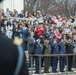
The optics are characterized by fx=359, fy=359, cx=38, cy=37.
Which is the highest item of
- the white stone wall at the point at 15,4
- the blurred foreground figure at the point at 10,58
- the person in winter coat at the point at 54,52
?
the white stone wall at the point at 15,4

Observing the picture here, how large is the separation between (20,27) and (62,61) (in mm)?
3821

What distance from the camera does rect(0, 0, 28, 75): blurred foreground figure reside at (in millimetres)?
2086

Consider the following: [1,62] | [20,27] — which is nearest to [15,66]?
[1,62]

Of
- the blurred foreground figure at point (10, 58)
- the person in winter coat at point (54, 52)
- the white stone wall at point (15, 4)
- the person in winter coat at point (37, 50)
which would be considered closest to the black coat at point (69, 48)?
the person in winter coat at point (54, 52)

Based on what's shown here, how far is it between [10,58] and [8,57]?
0.01 meters

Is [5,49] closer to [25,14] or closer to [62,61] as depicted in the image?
[62,61]

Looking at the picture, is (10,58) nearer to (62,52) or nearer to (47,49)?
(47,49)

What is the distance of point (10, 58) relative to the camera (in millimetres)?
2100

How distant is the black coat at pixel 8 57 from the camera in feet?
6.84

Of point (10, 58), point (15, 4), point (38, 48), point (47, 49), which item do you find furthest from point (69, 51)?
point (10, 58)

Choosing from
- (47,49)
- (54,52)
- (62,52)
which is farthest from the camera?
(62,52)

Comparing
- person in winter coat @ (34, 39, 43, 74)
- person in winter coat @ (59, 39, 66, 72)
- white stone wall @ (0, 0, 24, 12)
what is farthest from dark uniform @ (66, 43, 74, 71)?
white stone wall @ (0, 0, 24, 12)

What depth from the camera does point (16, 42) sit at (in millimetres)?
2225

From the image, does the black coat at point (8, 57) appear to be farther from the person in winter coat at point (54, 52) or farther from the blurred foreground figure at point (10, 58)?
the person in winter coat at point (54, 52)
